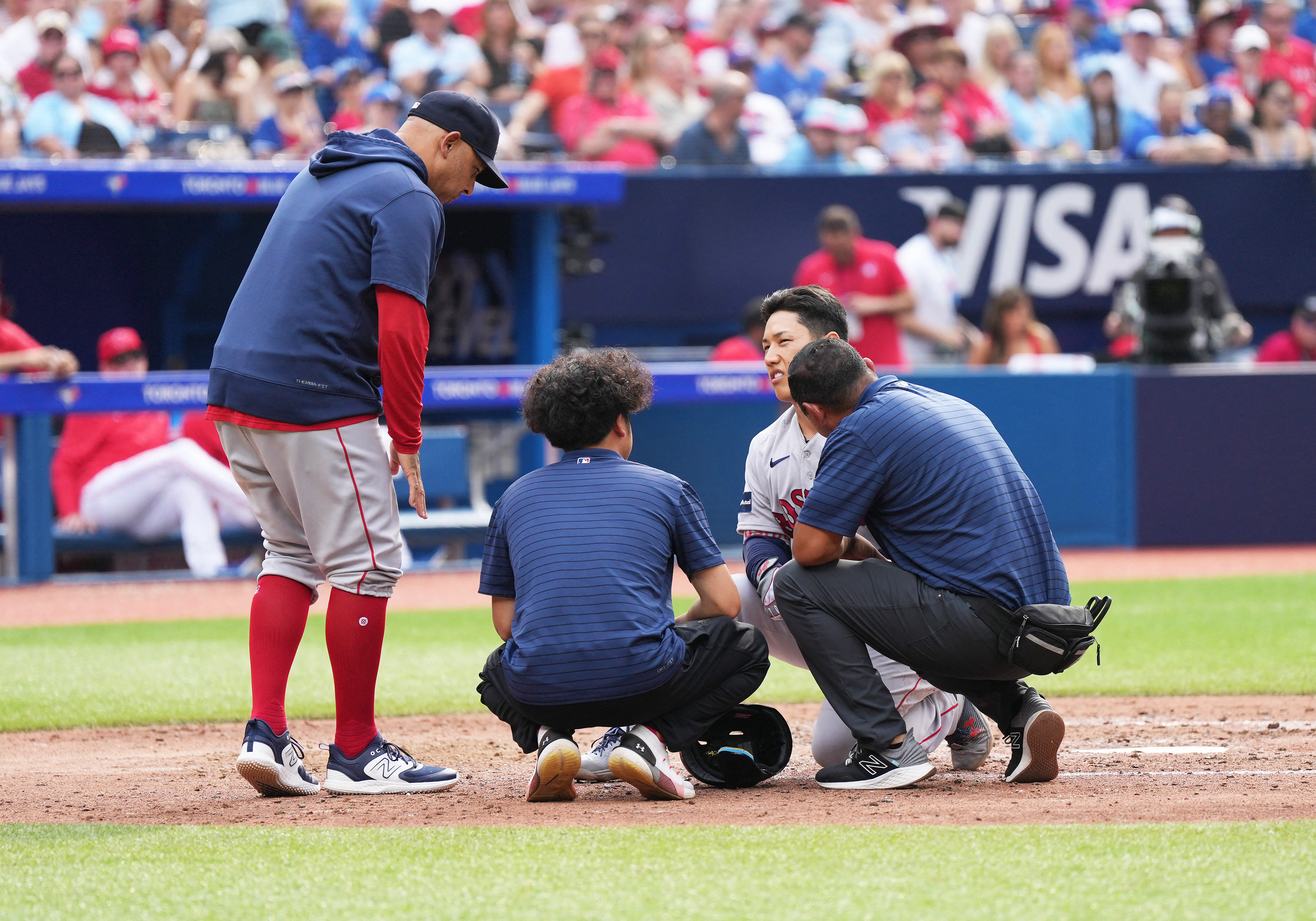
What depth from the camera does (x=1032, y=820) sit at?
12.8ft

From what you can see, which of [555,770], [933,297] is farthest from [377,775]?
[933,297]

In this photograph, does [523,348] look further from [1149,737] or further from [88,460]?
[1149,737]

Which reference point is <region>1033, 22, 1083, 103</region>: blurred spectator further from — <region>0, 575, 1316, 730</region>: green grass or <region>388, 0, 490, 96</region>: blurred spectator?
<region>0, 575, 1316, 730</region>: green grass

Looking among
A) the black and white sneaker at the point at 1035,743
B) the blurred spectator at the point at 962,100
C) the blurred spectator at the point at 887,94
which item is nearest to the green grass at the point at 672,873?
the black and white sneaker at the point at 1035,743

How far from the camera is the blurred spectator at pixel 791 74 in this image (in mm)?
14453

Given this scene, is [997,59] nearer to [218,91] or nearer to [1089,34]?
[1089,34]

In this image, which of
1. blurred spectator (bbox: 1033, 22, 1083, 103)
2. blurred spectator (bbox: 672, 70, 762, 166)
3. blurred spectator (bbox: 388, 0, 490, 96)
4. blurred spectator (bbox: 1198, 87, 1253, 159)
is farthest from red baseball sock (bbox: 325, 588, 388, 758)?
blurred spectator (bbox: 1198, 87, 1253, 159)

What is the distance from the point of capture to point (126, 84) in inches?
461

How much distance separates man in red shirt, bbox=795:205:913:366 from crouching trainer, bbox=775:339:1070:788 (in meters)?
7.39

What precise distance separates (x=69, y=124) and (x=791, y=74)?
6.20m

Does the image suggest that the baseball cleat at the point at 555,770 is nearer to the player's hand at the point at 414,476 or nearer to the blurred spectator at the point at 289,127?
the player's hand at the point at 414,476

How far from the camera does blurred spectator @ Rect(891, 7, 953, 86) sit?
14.7 metres

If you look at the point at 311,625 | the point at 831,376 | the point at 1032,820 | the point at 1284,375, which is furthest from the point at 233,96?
the point at 1032,820

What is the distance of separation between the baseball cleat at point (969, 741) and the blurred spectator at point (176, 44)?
9.32 metres
